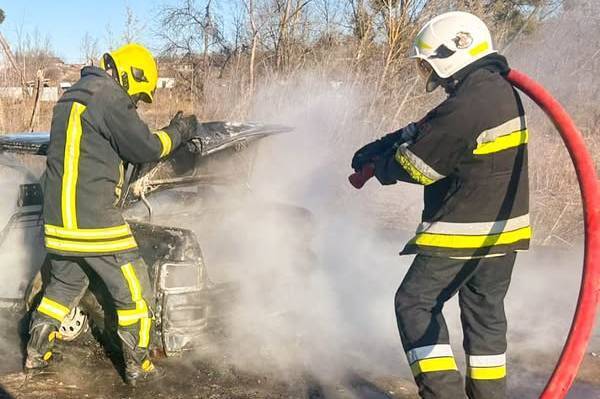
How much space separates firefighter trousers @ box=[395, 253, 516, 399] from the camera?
280 cm

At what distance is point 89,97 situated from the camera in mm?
3336

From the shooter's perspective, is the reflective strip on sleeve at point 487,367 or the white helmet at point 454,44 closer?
the white helmet at point 454,44

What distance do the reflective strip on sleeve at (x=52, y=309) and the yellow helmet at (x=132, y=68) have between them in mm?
1377

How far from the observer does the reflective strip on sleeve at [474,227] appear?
9.24 ft

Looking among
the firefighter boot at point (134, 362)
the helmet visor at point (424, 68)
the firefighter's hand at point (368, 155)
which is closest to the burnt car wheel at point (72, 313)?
the firefighter boot at point (134, 362)

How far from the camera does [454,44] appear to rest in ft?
9.14

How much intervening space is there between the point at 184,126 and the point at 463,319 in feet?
6.87

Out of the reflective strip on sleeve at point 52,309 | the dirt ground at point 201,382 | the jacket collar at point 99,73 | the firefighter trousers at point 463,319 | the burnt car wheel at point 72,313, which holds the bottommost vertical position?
the dirt ground at point 201,382

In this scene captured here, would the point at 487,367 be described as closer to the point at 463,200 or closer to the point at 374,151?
the point at 463,200

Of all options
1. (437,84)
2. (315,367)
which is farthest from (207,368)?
(437,84)

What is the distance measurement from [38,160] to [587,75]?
7619mm

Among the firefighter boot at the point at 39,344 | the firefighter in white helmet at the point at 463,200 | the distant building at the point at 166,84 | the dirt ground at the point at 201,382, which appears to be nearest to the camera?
the firefighter in white helmet at the point at 463,200

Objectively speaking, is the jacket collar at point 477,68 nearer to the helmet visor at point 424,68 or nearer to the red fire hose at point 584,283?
the helmet visor at point 424,68

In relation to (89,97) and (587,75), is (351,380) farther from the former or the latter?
(587,75)
